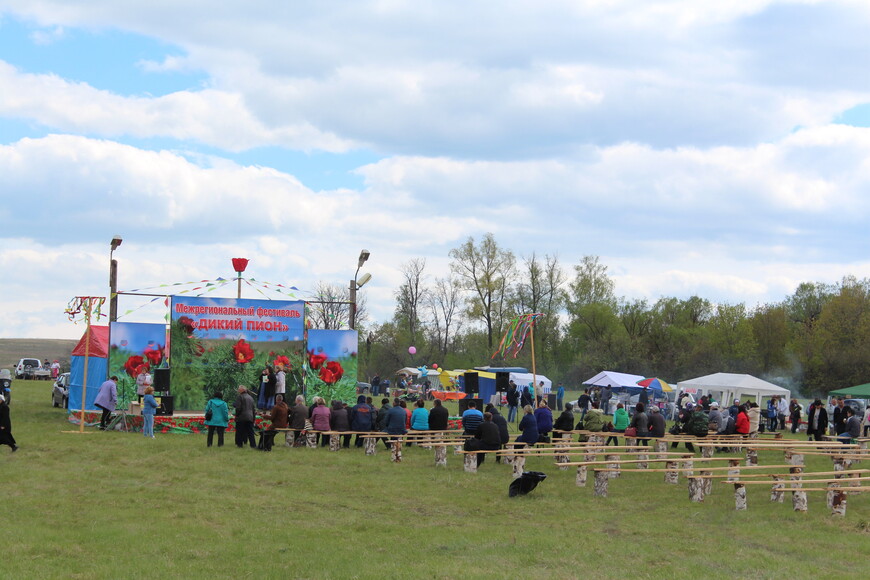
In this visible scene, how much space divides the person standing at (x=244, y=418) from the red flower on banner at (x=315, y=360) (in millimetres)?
6424

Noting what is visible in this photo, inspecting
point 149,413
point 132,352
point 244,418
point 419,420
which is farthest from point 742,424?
point 132,352

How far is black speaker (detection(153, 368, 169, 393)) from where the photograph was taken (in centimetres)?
2252

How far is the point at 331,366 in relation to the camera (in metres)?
25.0

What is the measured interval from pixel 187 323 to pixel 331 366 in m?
4.04

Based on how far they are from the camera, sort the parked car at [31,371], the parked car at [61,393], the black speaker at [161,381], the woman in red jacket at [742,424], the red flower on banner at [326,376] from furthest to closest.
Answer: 1. the parked car at [31,371]
2. the parked car at [61,393]
3. the red flower on banner at [326,376]
4. the black speaker at [161,381]
5. the woman in red jacket at [742,424]

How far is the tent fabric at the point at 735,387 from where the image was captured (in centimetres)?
3450

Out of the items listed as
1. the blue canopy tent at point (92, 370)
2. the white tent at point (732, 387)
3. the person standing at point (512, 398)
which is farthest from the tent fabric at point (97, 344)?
the white tent at point (732, 387)

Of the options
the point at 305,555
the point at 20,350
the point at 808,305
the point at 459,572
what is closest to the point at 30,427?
the point at 305,555

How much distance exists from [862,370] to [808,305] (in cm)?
1292

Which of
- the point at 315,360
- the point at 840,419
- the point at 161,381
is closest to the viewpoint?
the point at 840,419

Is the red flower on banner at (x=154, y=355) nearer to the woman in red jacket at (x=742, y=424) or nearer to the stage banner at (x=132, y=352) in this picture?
the stage banner at (x=132, y=352)

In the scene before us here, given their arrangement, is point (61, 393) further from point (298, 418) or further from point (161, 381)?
point (298, 418)

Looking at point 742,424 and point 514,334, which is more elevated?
point 514,334

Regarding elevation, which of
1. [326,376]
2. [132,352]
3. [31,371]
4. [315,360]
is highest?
[132,352]
